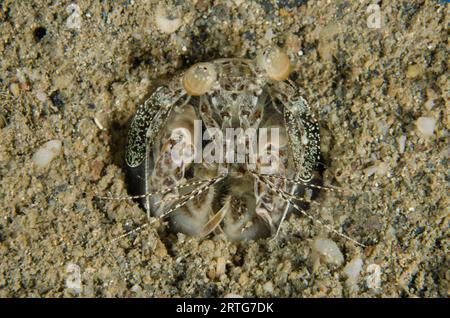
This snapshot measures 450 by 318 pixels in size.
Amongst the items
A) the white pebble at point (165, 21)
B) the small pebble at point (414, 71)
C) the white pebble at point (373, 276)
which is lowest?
the white pebble at point (373, 276)

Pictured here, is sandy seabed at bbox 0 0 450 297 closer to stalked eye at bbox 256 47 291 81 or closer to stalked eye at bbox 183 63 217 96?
stalked eye at bbox 256 47 291 81

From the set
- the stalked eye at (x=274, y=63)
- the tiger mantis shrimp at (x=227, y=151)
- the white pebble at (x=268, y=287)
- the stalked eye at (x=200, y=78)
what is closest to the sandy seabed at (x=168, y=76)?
the white pebble at (x=268, y=287)

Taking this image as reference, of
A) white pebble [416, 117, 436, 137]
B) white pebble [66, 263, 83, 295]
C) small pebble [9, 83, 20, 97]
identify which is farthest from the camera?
small pebble [9, 83, 20, 97]

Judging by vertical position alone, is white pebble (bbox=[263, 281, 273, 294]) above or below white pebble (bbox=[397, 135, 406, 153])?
below

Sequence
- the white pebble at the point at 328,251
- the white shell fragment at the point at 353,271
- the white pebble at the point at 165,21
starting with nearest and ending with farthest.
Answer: the white shell fragment at the point at 353,271 < the white pebble at the point at 328,251 < the white pebble at the point at 165,21

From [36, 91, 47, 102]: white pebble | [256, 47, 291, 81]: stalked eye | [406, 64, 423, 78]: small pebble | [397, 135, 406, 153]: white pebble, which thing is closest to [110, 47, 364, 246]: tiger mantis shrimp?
[256, 47, 291, 81]: stalked eye

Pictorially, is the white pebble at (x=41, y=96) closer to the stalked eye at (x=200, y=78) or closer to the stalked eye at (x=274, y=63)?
the stalked eye at (x=200, y=78)

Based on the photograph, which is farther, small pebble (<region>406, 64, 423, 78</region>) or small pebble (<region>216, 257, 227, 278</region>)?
small pebble (<region>406, 64, 423, 78</region>)

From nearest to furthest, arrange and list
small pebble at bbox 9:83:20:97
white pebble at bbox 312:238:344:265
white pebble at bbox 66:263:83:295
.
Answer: white pebble at bbox 66:263:83:295
white pebble at bbox 312:238:344:265
small pebble at bbox 9:83:20:97
